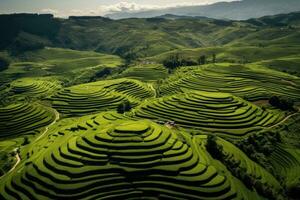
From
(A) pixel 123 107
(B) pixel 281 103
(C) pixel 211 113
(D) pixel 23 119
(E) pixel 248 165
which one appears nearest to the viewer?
(E) pixel 248 165

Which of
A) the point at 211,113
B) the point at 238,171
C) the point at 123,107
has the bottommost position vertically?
the point at 238,171

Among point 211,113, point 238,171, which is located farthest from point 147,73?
point 238,171

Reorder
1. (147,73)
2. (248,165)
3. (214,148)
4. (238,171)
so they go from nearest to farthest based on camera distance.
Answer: (238,171) → (214,148) → (248,165) → (147,73)

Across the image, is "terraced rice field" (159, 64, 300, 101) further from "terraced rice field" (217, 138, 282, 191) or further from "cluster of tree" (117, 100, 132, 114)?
"terraced rice field" (217, 138, 282, 191)

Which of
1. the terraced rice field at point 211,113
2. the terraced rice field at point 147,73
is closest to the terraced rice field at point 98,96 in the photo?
the terraced rice field at point 147,73

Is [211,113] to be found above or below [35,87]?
above

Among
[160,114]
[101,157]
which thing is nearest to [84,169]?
[101,157]

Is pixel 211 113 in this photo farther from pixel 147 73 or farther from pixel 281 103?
pixel 147 73
